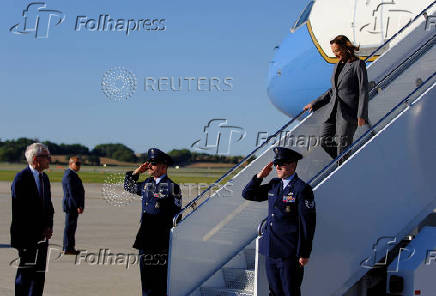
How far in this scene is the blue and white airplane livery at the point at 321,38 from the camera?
10859mm

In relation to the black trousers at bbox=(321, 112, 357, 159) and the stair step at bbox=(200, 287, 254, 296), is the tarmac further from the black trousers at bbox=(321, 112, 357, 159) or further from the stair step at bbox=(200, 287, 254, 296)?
the black trousers at bbox=(321, 112, 357, 159)

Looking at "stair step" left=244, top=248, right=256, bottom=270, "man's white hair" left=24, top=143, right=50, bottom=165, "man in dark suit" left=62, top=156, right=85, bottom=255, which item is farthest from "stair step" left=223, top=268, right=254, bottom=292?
"man in dark suit" left=62, top=156, right=85, bottom=255

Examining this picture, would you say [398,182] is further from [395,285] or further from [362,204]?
[395,285]

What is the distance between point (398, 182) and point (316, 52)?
6.46 m

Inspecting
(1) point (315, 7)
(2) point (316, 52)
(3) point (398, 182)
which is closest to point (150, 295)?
(3) point (398, 182)

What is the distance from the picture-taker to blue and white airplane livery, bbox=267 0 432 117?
10.9 meters

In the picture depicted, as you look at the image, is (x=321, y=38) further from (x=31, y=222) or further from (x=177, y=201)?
(x=31, y=222)

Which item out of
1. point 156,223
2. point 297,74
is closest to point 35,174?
point 156,223

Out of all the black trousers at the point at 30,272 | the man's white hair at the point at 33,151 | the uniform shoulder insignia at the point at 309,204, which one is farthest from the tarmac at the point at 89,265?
the uniform shoulder insignia at the point at 309,204

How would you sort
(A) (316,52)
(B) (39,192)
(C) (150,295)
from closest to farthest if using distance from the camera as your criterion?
(B) (39,192) < (C) (150,295) < (A) (316,52)

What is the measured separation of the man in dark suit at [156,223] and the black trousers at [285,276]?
1.53 m

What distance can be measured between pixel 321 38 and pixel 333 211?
7039 mm

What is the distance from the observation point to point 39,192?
5887 mm

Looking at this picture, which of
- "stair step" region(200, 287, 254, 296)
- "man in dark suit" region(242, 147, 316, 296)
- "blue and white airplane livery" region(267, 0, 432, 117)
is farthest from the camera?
"blue and white airplane livery" region(267, 0, 432, 117)
